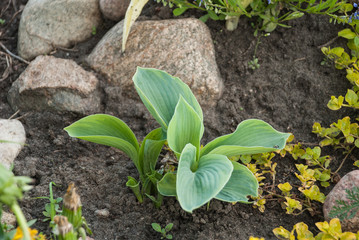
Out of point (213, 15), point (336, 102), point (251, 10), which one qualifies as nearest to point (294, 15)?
point (251, 10)

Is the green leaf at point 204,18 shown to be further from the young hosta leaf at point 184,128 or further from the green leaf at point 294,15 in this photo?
the young hosta leaf at point 184,128

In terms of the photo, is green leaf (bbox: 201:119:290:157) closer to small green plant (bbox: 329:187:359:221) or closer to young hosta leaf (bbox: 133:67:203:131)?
young hosta leaf (bbox: 133:67:203:131)

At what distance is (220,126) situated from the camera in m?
2.66

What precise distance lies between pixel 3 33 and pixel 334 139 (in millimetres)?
2439

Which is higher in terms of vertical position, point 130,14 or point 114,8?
point 130,14

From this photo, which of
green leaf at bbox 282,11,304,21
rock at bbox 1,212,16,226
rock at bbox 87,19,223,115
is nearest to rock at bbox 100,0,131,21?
rock at bbox 87,19,223,115

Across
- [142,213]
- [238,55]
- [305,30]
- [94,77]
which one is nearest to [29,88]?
[94,77]

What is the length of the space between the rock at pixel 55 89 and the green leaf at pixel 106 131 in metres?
0.61

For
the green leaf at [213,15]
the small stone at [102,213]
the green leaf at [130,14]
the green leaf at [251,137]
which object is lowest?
the small stone at [102,213]

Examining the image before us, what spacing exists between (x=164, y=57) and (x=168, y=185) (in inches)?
40.2

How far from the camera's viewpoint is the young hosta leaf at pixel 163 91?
213cm

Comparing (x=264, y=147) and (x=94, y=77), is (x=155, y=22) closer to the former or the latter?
(x=94, y=77)

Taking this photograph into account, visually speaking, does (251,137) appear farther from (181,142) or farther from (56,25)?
(56,25)

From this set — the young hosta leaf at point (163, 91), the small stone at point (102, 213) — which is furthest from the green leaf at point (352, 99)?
the small stone at point (102, 213)
